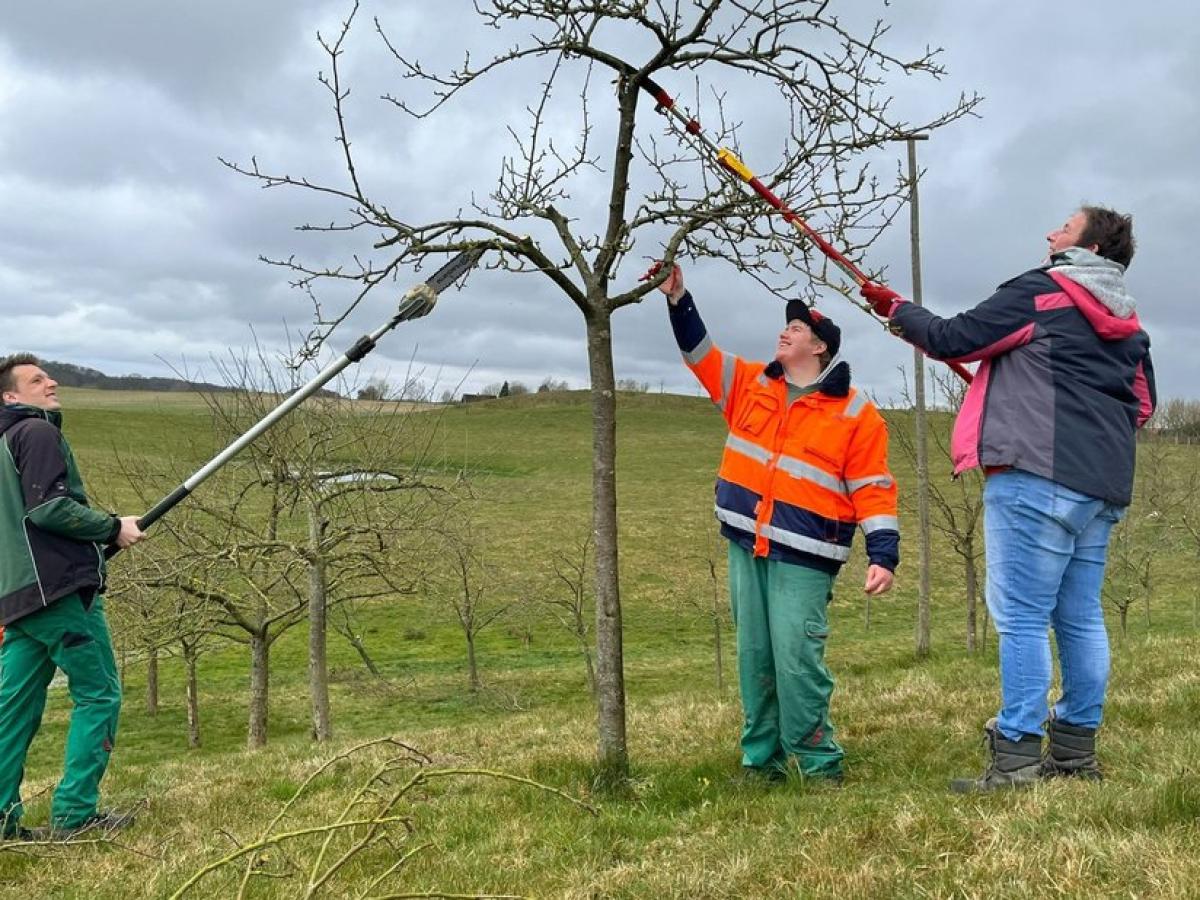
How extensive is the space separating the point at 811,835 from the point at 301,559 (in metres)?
11.2

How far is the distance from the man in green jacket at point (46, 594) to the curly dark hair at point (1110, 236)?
4701mm

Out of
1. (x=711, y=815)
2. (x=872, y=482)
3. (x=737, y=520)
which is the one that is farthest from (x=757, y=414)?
(x=711, y=815)

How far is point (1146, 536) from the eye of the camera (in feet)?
80.6

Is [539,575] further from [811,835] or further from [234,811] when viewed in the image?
[811,835]

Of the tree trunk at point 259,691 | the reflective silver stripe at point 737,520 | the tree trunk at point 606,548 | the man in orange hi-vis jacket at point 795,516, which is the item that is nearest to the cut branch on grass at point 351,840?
the tree trunk at point 606,548

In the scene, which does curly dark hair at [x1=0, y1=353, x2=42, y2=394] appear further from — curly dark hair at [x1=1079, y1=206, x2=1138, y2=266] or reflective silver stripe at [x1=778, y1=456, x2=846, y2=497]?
curly dark hair at [x1=1079, y1=206, x2=1138, y2=266]

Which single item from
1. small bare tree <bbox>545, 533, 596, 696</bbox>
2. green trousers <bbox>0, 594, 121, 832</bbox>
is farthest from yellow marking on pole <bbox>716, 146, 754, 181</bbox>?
small bare tree <bbox>545, 533, 596, 696</bbox>

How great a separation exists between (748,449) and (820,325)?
0.74 meters

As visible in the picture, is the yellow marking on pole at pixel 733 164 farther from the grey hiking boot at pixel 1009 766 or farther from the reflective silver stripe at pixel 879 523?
the grey hiking boot at pixel 1009 766

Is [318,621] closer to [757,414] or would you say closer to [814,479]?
[757,414]

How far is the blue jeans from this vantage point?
400 cm

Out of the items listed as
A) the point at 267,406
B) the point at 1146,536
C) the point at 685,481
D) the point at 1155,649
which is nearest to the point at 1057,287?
the point at 1155,649

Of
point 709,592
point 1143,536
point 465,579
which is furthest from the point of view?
point 709,592

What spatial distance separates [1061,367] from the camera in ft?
13.1
